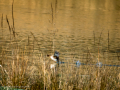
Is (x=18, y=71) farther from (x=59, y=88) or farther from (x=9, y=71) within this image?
(x=59, y=88)

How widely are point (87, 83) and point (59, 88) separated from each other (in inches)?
24.0

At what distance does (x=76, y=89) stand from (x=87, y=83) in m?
0.27

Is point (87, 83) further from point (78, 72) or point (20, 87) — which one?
point (20, 87)

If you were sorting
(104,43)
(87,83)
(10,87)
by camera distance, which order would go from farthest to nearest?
(104,43), (87,83), (10,87)

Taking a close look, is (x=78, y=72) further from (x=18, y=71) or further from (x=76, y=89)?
(x=18, y=71)

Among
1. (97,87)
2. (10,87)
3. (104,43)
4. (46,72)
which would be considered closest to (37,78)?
(46,72)

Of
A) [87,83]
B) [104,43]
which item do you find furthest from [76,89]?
[104,43]

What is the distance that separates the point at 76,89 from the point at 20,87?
964 millimetres

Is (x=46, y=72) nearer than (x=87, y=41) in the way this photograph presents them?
Yes

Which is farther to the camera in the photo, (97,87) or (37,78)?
(37,78)

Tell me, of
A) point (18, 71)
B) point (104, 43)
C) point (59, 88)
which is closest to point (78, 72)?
point (59, 88)

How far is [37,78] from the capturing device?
6.08m

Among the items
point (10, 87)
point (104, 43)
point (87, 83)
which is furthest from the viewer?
point (104, 43)

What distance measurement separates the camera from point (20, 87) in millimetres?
5711
